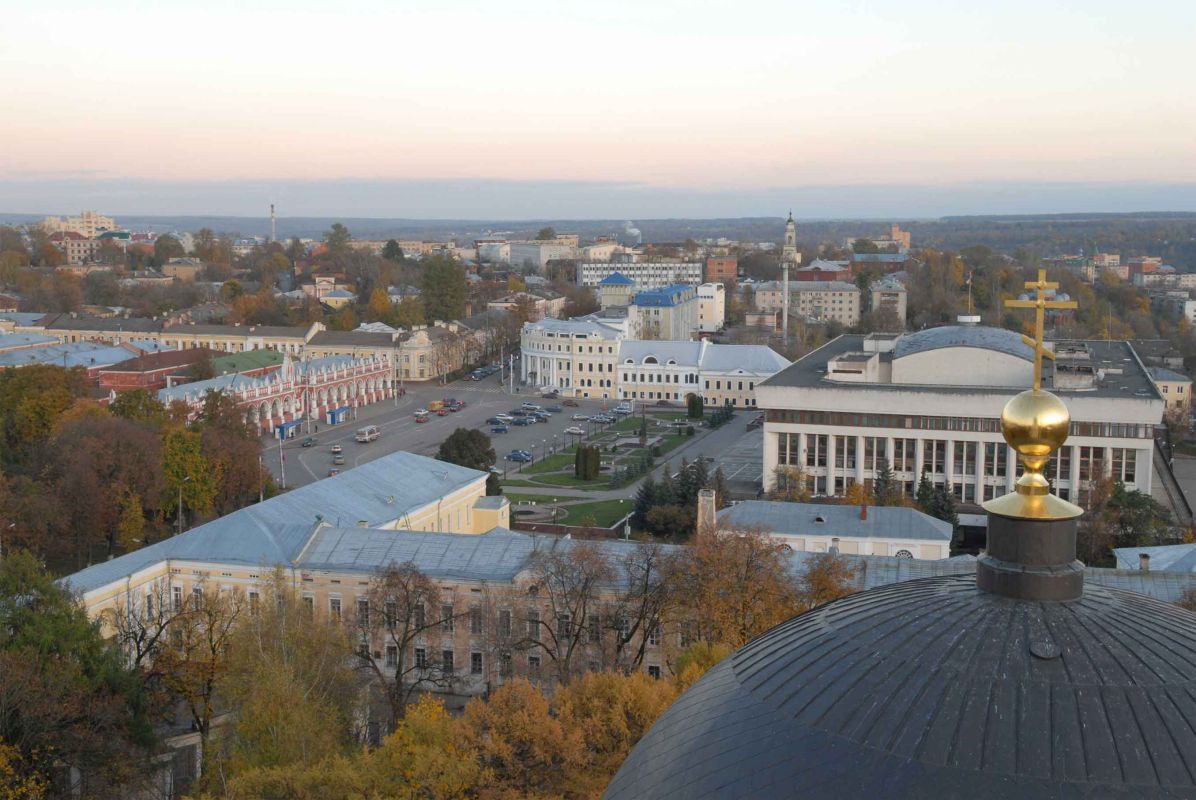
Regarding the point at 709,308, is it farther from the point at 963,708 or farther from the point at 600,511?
the point at 963,708

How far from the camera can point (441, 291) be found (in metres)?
88.4

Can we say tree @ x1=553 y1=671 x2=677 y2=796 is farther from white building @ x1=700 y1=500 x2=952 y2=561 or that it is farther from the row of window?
the row of window

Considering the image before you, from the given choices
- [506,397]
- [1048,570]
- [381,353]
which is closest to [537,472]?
[506,397]

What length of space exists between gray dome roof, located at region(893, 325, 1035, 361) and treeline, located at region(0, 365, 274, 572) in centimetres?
2516

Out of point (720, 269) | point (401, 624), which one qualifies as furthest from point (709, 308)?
point (401, 624)

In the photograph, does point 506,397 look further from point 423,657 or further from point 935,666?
point 935,666

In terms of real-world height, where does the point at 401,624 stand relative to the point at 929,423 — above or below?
below

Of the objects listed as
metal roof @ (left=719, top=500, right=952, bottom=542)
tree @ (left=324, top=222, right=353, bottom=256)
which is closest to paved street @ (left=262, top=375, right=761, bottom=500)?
metal roof @ (left=719, top=500, right=952, bottom=542)

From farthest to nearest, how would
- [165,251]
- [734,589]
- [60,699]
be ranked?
[165,251] → [734,589] → [60,699]

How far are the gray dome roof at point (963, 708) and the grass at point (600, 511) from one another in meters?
30.9

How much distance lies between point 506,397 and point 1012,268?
73.5 metres

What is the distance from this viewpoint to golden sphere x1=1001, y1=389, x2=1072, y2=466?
6.98 metres

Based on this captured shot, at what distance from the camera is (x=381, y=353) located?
7338 centimetres

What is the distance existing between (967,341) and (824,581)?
2665 centimetres
